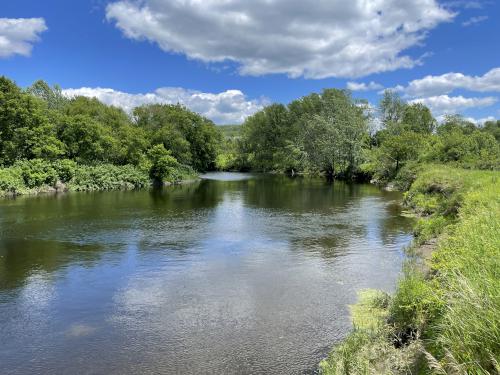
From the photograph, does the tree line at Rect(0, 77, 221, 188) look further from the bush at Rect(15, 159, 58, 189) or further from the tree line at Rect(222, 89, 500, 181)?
the tree line at Rect(222, 89, 500, 181)

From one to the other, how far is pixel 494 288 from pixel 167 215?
29232 millimetres

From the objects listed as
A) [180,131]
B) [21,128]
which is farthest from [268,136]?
[21,128]

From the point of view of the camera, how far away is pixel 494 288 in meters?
5.91

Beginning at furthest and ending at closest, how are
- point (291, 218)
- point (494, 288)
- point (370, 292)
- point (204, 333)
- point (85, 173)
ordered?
point (85, 173) < point (291, 218) < point (370, 292) < point (204, 333) < point (494, 288)

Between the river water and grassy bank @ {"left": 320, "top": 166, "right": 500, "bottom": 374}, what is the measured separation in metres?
1.40

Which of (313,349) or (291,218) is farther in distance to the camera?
(291,218)

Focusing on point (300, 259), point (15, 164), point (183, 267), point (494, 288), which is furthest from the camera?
point (15, 164)

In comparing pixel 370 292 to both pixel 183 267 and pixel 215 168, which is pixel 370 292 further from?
pixel 215 168

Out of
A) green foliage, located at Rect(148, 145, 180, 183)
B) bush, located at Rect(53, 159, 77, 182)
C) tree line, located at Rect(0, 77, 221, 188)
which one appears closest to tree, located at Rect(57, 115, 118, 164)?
tree line, located at Rect(0, 77, 221, 188)

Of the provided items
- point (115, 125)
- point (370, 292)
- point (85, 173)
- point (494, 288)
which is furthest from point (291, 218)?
point (115, 125)

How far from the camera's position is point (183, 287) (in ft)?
52.4

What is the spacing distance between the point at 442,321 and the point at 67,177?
54990 millimetres

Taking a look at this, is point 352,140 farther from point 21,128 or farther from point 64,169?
point 21,128

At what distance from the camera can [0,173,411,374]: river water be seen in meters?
10.9
